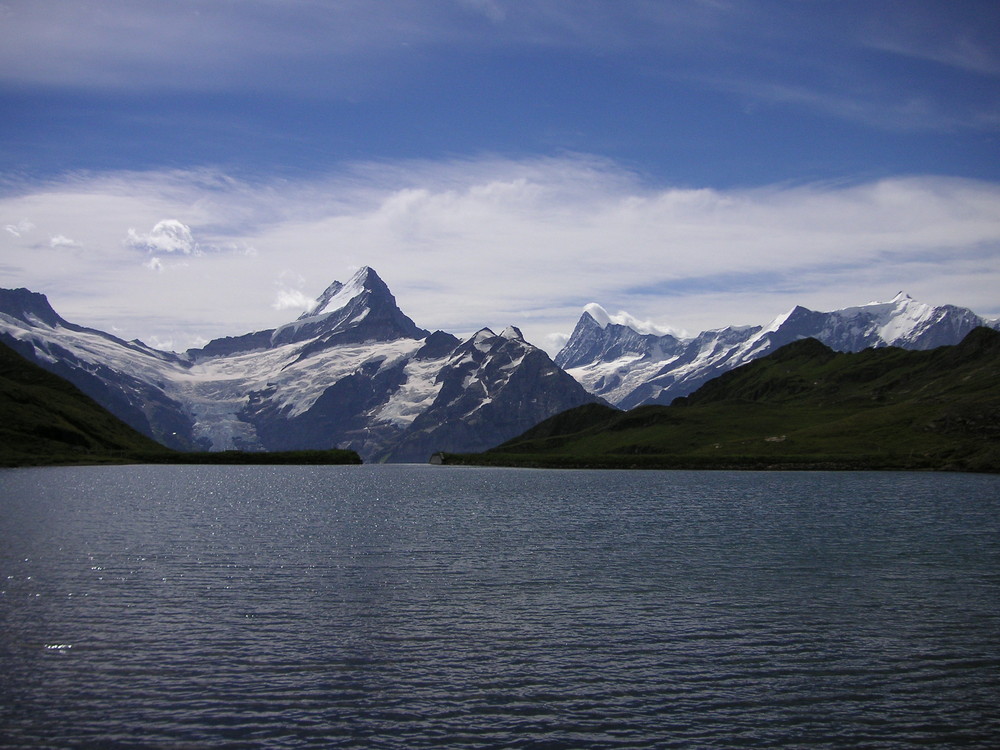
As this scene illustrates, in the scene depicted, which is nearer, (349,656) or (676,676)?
(676,676)

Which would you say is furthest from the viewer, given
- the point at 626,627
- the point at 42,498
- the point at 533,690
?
the point at 42,498

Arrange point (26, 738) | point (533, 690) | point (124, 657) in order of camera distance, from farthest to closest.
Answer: point (124, 657), point (533, 690), point (26, 738)

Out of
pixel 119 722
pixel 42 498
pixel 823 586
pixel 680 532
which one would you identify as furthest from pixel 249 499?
pixel 119 722

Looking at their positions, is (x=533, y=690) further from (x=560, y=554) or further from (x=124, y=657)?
(x=560, y=554)

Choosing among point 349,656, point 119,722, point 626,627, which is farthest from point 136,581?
point 626,627

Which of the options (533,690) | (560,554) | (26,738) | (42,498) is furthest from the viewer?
(42,498)

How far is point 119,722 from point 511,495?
5520 inches

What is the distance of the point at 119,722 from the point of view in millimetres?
36938

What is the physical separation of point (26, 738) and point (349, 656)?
16.3 m

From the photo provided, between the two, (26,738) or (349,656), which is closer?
(26,738)

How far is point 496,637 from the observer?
50.9m

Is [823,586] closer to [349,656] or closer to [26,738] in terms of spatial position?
[349,656]

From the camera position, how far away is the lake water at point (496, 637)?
122 feet

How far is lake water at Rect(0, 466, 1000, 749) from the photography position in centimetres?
3709
